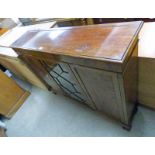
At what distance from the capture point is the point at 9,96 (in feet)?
6.55

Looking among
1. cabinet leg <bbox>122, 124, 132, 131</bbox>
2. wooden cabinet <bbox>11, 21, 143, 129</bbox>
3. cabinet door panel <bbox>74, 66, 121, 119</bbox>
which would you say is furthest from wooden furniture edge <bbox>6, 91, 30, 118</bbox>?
cabinet leg <bbox>122, 124, 132, 131</bbox>

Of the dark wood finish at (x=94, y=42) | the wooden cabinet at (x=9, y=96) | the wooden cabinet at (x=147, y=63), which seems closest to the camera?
the dark wood finish at (x=94, y=42)

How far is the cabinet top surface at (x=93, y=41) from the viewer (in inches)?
29.7

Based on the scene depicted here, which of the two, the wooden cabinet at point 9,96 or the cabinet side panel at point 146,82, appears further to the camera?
the wooden cabinet at point 9,96

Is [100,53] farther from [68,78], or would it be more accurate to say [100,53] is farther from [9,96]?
[9,96]

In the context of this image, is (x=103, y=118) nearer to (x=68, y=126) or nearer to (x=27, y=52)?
(x=68, y=126)

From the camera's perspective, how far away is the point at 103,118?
4.96ft

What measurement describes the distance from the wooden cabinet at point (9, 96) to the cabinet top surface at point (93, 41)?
90 cm

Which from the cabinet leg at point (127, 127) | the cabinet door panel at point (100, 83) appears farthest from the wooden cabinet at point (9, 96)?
the cabinet leg at point (127, 127)

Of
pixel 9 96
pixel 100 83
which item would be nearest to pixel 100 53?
pixel 100 83

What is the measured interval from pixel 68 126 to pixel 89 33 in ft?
3.47

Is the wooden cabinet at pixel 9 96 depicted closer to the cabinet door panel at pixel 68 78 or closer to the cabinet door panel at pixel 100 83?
the cabinet door panel at pixel 68 78

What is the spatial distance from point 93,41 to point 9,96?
1.59 meters
